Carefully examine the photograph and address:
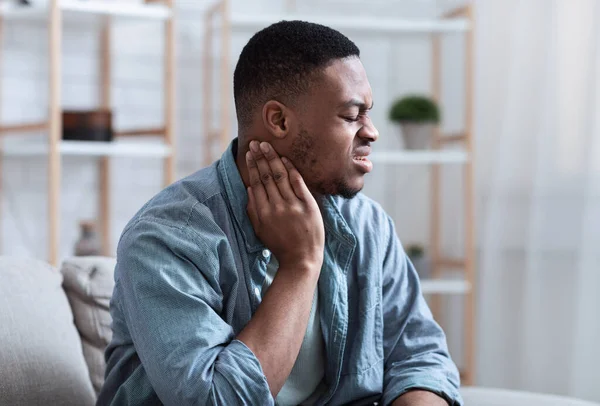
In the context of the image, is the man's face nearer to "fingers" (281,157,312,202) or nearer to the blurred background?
"fingers" (281,157,312,202)

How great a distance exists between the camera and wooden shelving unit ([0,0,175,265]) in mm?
2895

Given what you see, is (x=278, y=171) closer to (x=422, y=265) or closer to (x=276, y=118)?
(x=276, y=118)

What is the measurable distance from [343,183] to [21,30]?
7.00 ft

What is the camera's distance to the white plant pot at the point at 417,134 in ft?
11.4

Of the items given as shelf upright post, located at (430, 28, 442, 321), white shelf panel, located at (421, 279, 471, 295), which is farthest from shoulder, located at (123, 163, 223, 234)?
shelf upright post, located at (430, 28, 442, 321)

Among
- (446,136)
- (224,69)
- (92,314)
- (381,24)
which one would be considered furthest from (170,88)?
(92,314)

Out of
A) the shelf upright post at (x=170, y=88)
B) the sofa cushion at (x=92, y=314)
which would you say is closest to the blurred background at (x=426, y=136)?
the shelf upright post at (x=170, y=88)

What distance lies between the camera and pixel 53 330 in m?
1.62

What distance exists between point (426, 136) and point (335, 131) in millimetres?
2048

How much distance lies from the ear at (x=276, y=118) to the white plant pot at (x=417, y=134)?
6.58 ft

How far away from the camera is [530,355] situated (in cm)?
323

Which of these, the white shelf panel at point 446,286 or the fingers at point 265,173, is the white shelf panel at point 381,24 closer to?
the white shelf panel at point 446,286

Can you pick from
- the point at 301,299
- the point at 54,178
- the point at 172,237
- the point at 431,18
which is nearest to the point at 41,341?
the point at 172,237

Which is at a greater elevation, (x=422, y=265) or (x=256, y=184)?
(x=256, y=184)
